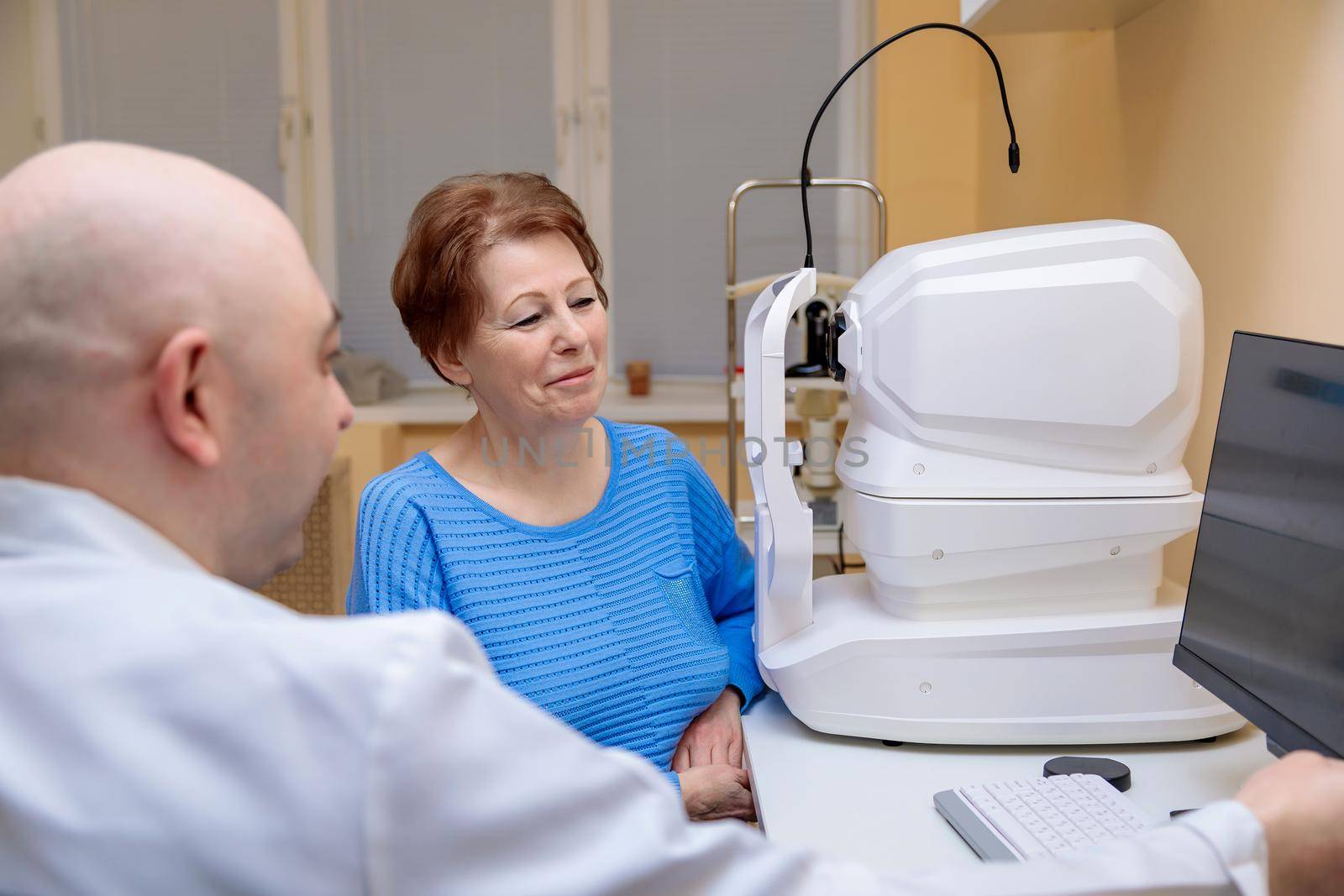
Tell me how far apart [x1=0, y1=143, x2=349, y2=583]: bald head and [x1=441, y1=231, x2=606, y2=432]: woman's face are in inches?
30.6

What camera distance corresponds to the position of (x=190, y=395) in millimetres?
625

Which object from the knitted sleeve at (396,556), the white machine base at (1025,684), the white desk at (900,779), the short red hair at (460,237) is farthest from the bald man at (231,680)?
the short red hair at (460,237)

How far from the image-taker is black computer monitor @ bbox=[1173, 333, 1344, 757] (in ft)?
2.91

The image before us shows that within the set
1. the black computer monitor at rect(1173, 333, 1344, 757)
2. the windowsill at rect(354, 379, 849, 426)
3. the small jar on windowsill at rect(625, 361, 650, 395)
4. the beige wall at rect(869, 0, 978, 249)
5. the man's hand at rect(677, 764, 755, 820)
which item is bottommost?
the man's hand at rect(677, 764, 755, 820)

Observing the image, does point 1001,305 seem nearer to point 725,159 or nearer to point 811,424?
point 811,424

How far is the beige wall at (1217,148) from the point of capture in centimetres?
128

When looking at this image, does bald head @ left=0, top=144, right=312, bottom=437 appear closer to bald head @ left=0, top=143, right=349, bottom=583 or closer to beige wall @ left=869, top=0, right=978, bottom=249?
bald head @ left=0, top=143, right=349, bottom=583

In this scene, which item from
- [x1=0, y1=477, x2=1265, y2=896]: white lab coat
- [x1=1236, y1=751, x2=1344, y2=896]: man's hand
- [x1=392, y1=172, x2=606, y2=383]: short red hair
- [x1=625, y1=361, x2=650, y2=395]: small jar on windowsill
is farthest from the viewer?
[x1=625, y1=361, x2=650, y2=395]: small jar on windowsill

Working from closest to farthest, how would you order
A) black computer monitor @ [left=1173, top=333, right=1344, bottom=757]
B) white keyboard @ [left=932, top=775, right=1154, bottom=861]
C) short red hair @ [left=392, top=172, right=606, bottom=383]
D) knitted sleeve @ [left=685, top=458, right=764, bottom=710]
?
black computer monitor @ [left=1173, top=333, right=1344, bottom=757] < white keyboard @ [left=932, top=775, right=1154, bottom=861] < short red hair @ [left=392, top=172, right=606, bottom=383] < knitted sleeve @ [left=685, top=458, right=764, bottom=710]

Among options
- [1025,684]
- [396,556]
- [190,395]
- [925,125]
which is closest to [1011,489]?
[1025,684]

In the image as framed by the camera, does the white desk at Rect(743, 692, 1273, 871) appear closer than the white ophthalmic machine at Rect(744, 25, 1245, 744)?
Yes

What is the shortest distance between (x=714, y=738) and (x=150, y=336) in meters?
0.99

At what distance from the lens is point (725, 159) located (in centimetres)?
347

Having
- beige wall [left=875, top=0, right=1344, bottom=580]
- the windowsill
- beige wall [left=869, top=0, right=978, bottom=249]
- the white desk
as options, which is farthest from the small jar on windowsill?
the white desk
